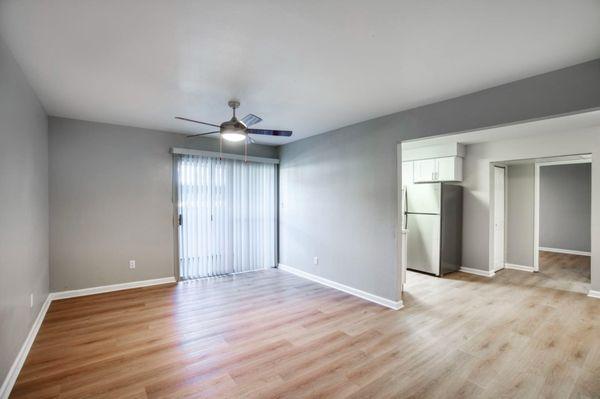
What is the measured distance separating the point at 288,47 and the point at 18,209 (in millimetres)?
2647

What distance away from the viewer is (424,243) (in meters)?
5.40

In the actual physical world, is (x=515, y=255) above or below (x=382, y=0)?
below

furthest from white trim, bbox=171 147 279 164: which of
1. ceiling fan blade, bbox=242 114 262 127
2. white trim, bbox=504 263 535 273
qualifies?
white trim, bbox=504 263 535 273

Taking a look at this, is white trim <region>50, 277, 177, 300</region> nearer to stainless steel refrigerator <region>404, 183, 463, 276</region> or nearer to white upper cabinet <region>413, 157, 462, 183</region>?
stainless steel refrigerator <region>404, 183, 463, 276</region>

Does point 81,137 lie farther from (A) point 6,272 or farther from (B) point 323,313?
(B) point 323,313

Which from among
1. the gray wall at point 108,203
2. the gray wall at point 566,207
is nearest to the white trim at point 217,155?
the gray wall at point 108,203

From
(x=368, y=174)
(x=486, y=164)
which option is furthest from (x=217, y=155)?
(x=486, y=164)

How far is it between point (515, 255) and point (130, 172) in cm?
740

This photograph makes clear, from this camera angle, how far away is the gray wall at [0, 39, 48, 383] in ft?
6.66

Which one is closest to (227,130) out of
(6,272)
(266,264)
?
(6,272)

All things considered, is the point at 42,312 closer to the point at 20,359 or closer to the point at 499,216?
the point at 20,359

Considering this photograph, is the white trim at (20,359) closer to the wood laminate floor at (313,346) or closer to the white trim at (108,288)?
the wood laminate floor at (313,346)

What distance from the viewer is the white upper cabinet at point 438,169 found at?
541 centimetres

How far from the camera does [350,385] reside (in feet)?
7.08
